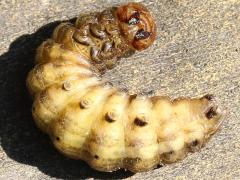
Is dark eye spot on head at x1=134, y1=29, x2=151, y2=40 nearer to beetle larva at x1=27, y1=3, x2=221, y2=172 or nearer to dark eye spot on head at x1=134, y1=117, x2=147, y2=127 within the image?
beetle larva at x1=27, y1=3, x2=221, y2=172

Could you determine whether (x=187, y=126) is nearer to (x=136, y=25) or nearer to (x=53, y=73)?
(x=136, y=25)

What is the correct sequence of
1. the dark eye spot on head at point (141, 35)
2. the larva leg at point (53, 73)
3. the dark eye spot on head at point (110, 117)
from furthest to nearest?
the dark eye spot on head at point (141, 35) < the larva leg at point (53, 73) < the dark eye spot on head at point (110, 117)

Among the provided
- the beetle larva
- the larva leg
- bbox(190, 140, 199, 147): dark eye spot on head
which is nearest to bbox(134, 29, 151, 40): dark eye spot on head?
the beetle larva

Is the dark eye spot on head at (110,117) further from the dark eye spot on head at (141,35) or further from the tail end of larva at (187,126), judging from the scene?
the dark eye spot on head at (141,35)

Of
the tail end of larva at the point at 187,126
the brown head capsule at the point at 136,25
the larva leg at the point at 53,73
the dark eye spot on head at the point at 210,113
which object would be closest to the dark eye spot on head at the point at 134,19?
the brown head capsule at the point at 136,25

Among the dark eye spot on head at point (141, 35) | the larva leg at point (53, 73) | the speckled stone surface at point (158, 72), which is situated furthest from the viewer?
the speckled stone surface at point (158, 72)

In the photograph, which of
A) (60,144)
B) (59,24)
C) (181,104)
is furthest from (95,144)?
(59,24)
